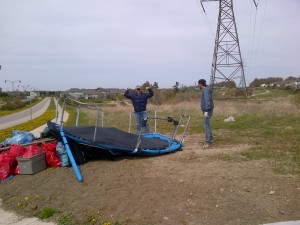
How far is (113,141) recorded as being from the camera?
25.3ft

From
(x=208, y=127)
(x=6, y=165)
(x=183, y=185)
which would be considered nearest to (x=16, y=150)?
(x=6, y=165)

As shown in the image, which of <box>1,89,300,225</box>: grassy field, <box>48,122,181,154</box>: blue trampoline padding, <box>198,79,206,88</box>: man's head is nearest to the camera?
<box>1,89,300,225</box>: grassy field

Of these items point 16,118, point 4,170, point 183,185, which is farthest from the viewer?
point 16,118

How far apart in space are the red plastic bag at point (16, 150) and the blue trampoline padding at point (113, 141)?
0.79 m

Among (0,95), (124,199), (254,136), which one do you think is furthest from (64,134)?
(0,95)

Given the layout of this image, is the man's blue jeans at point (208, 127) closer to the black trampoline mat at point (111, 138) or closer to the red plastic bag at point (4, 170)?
the black trampoline mat at point (111, 138)

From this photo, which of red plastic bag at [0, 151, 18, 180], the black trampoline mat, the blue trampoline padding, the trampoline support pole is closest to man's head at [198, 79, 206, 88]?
the blue trampoline padding

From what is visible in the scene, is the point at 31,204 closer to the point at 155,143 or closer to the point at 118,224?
the point at 118,224

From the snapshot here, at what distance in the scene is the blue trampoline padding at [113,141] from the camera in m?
7.32

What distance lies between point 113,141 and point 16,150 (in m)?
2.10

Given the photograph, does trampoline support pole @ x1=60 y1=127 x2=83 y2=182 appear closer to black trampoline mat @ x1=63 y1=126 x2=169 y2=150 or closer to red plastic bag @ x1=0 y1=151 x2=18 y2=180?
black trampoline mat @ x1=63 y1=126 x2=169 y2=150

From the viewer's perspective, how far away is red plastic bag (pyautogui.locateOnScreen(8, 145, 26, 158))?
7.41 metres

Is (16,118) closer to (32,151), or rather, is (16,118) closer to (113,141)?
(32,151)

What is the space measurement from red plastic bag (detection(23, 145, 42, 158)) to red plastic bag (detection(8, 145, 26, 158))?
0.23 metres
